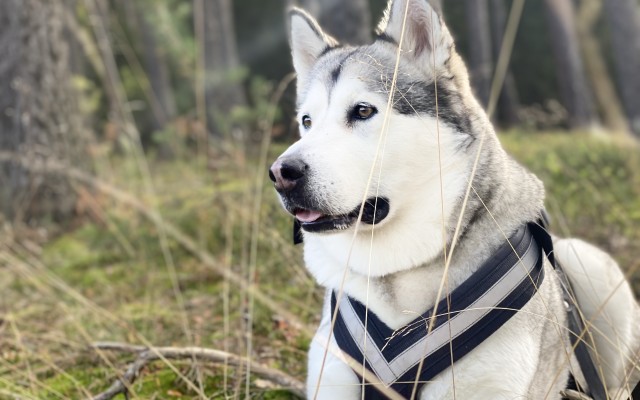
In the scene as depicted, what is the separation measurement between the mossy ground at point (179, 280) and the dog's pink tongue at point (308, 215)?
0.79m

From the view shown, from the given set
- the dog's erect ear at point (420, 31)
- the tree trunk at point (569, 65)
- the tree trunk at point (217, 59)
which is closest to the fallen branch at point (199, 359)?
the dog's erect ear at point (420, 31)

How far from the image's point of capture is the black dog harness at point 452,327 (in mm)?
2133

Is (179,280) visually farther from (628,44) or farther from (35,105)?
(628,44)

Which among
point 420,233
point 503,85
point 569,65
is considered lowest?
point 503,85

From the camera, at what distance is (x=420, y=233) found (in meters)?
2.35

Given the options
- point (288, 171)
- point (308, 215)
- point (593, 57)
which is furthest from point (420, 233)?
point (593, 57)

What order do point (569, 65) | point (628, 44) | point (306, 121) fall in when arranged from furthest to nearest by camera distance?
point (569, 65) < point (628, 44) < point (306, 121)

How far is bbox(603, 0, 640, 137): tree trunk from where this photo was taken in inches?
454

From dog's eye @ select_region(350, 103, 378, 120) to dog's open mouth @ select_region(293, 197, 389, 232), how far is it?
0.31 meters

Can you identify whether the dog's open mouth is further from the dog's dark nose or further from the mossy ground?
the mossy ground

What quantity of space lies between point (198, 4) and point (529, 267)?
2442 millimetres

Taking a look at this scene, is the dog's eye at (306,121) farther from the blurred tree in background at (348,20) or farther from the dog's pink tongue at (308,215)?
the blurred tree in background at (348,20)

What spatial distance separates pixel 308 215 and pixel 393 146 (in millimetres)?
385

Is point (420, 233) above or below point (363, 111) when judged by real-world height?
below
